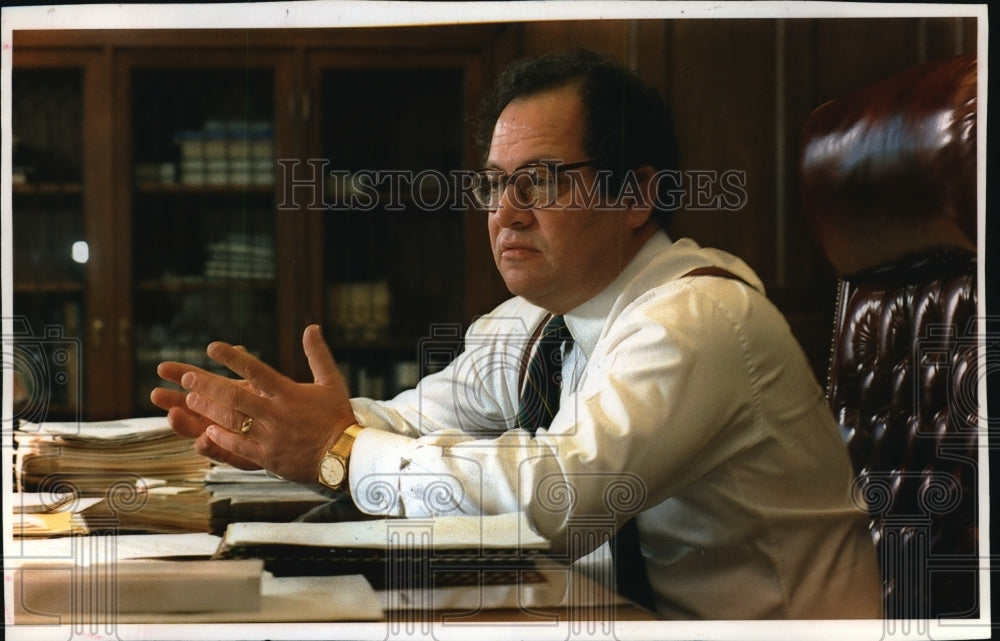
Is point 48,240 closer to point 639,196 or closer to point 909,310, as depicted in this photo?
point 639,196

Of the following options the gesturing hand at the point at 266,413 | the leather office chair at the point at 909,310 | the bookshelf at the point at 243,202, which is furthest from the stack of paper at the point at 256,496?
the leather office chair at the point at 909,310

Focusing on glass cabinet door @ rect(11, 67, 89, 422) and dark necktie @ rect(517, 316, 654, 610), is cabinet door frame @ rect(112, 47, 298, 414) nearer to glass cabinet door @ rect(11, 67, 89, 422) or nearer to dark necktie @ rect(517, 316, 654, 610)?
glass cabinet door @ rect(11, 67, 89, 422)

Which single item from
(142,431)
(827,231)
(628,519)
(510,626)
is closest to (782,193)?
(827,231)

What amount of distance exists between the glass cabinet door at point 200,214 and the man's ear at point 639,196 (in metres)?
0.42

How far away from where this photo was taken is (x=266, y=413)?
3.40 ft

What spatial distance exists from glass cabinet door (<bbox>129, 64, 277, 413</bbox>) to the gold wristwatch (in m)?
0.16

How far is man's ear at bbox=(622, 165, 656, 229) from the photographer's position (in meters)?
1.10

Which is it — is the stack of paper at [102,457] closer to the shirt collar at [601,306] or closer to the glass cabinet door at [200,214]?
the glass cabinet door at [200,214]

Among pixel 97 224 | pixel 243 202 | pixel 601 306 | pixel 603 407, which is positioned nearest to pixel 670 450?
pixel 603 407

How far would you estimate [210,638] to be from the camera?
3.48 feet

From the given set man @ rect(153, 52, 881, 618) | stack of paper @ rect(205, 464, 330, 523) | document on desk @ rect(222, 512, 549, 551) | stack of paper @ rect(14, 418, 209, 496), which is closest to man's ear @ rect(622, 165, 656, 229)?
man @ rect(153, 52, 881, 618)

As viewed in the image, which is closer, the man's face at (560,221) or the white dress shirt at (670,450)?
the white dress shirt at (670,450)

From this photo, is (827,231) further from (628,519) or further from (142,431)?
(142,431)

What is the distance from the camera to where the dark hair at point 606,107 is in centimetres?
109
